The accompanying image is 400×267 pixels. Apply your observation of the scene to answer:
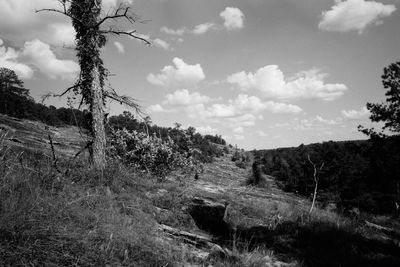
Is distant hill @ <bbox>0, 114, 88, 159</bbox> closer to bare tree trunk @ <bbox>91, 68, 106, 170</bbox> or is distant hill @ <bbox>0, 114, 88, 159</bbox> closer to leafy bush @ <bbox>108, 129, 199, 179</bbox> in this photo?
bare tree trunk @ <bbox>91, 68, 106, 170</bbox>

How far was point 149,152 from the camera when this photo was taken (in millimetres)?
18953

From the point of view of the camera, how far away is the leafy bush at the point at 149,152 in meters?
18.7

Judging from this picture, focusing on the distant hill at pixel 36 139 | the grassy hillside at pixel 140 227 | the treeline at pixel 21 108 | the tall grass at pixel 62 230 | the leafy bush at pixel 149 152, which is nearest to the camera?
the tall grass at pixel 62 230

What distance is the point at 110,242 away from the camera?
3422 millimetres

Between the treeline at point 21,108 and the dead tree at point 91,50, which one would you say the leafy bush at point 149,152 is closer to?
the dead tree at point 91,50

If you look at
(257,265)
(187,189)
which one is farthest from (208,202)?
(257,265)

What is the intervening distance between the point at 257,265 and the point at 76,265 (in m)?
2.49

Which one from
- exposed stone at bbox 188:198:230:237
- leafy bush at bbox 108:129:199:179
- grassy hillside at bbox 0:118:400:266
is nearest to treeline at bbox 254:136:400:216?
leafy bush at bbox 108:129:199:179

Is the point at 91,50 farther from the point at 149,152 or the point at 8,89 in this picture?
the point at 8,89

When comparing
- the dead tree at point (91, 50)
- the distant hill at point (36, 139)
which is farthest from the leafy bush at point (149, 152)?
the dead tree at point (91, 50)

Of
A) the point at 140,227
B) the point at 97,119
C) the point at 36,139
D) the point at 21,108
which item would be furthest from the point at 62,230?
the point at 21,108

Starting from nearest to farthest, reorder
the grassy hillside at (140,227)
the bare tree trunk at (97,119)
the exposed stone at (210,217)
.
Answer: the grassy hillside at (140,227)
the exposed stone at (210,217)
the bare tree trunk at (97,119)

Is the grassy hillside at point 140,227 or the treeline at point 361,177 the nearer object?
the grassy hillside at point 140,227

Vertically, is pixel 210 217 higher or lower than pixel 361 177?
higher
